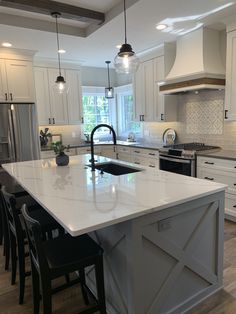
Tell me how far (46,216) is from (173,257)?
111 cm

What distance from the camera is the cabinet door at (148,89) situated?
462 centimetres

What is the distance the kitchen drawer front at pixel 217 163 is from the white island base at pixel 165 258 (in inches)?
54.8

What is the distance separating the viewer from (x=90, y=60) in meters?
5.14

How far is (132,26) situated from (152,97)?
1587 millimetres

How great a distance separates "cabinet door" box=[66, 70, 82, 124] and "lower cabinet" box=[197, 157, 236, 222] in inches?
115

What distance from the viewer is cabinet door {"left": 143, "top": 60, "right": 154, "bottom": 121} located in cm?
462

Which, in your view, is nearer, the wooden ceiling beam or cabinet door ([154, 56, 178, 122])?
the wooden ceiling beam

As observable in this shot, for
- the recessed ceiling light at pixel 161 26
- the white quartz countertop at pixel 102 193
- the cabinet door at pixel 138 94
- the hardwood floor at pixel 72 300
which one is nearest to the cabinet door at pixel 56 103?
the cabinet door at pixel 138 94

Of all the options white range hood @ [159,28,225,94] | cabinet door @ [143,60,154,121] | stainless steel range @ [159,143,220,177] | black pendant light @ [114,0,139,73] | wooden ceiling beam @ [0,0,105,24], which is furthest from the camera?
cabinet door @ [143,60,154,121]

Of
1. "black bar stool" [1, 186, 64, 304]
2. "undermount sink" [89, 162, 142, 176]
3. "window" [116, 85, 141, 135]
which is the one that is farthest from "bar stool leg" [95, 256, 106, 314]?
"window" [116, 85, 141, 135]

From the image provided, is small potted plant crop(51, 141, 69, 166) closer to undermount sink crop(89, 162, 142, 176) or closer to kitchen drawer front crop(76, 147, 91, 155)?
undermount sink crop(89, 162, 142, 176)

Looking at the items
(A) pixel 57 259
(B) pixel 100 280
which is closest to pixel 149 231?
(B) pixel 100 280

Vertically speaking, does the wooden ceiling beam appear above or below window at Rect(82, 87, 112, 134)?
above

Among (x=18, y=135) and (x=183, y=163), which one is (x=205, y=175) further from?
(x=18, y=135)
